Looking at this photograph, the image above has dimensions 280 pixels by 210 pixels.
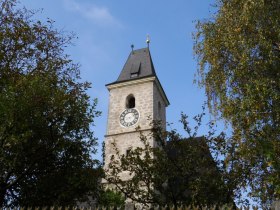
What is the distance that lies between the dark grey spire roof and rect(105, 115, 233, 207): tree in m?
22.2

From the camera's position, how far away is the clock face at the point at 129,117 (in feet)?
110

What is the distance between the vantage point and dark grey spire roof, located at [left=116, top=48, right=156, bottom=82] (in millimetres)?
37256

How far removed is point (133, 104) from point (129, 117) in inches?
98.7

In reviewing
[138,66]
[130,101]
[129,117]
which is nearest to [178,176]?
[129,117]

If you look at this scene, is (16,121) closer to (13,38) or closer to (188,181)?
(13,38)

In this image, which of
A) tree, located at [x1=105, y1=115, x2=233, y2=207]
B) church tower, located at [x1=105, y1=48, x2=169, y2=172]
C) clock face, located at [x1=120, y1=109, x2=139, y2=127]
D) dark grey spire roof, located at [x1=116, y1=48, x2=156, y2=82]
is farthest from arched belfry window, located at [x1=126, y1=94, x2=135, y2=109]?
tree, located at [x1=105, y1=115, x2=233, y2=207]

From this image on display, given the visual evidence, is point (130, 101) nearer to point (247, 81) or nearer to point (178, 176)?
point (178, 176)

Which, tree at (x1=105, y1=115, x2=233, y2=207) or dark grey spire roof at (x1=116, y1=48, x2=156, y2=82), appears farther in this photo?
dark grey spire roof at (x1=116, y1=48, x2=156, y2=82)

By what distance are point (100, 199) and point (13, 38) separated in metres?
6.66

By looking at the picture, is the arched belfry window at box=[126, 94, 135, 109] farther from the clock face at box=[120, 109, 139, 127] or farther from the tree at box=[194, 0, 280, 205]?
the tree at box=[194, 0, 280, 205]

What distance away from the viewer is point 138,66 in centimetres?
3866

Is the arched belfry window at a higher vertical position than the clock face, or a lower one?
higher

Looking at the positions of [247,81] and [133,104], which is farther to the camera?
[133,104]

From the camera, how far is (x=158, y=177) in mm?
13258
